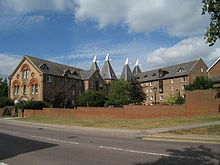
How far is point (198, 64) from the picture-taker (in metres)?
51.8

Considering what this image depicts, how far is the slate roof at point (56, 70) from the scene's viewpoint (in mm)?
45044

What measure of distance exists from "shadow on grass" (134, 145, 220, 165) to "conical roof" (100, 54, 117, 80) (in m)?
61.0

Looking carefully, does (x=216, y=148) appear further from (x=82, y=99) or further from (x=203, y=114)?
(x=82, y=99)

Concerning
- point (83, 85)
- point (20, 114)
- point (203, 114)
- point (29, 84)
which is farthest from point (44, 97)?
point (203, 114)

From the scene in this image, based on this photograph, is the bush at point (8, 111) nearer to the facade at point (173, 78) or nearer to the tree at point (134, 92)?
the tree at point (134, 92)

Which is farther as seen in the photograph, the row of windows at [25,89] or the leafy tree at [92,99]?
the row of windows at [25,89]

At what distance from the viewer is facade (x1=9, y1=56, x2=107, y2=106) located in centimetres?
4344

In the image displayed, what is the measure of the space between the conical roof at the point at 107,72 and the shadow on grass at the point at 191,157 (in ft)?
200

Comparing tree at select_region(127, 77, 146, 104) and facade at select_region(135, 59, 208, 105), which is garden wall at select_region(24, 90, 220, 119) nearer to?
tree at select_region(127, 77, 146, 104)

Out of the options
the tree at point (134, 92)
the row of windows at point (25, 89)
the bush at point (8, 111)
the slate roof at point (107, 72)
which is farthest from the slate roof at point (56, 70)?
the tree at point (134, 92)

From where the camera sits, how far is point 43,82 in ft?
140

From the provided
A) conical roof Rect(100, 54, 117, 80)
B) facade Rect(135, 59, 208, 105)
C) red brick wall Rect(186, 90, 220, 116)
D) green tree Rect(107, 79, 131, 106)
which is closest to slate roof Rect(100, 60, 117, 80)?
conical roof Rect(100, 54, 117, 80)

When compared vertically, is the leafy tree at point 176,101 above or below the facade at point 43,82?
below

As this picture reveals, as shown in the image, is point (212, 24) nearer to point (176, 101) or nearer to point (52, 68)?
point (176, 101)
